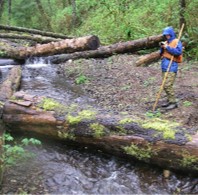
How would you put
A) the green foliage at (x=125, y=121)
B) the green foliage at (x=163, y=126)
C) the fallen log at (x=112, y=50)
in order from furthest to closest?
1. the fallen log at (x=112, y=50)
2. the green foliage at (x=125, y=121)
3. the green foliage at (x=163, y=126)

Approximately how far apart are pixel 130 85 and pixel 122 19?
742 centimetres

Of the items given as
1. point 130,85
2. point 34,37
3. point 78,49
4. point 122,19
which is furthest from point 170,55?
point 34,37

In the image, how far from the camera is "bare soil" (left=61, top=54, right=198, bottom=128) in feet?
26.9

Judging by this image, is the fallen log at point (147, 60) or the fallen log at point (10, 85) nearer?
the fallen log at point (10, 85)

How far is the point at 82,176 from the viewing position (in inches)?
225

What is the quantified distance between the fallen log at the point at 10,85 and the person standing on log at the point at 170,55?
166 inches

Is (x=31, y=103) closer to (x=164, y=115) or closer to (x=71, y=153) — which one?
(x=71, y=153)

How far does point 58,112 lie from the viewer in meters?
6.74

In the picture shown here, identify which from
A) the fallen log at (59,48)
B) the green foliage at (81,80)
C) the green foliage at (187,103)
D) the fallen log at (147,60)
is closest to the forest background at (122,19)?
the fallen log at (147,60)

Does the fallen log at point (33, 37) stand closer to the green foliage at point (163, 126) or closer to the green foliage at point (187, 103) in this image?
the green foliage at point (187, 103)

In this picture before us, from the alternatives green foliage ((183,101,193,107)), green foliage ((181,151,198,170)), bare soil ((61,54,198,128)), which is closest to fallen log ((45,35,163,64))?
bare soil ((61,54,198,128))

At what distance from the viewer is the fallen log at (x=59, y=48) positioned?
1362 centimetres

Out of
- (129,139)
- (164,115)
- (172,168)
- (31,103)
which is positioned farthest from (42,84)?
(172,168)

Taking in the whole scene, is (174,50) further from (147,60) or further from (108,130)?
(147,60)
